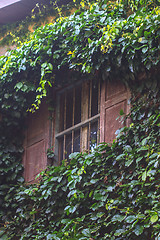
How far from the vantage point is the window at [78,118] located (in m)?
6.28

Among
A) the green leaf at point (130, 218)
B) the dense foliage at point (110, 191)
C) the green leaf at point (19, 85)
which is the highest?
the green leaf at point (19, 85)

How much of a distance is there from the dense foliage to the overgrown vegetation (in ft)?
0.04

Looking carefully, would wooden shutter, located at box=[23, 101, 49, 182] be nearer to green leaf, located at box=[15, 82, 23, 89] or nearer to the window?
the window

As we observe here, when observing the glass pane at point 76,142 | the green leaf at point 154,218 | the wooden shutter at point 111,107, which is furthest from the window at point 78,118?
the green leaf at point 154,218

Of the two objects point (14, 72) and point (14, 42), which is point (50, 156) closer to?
point (14, 72)

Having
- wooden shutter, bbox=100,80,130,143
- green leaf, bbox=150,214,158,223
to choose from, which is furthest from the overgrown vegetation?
wooden shutter, bbox=100,80,130,143

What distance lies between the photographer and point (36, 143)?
6941 mm

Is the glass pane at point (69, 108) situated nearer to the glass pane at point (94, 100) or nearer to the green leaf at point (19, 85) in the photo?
the glass pane at point (94, 100)

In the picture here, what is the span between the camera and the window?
6.28m

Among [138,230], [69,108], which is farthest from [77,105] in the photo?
[138,230]

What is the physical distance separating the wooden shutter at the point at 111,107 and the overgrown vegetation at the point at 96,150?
14 cm

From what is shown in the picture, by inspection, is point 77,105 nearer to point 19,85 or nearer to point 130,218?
point 19,85

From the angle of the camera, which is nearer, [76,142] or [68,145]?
[76,142]

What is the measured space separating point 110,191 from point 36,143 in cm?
200
